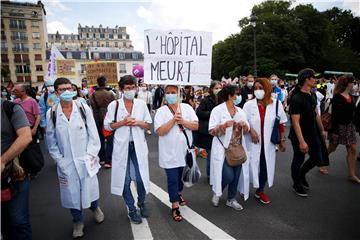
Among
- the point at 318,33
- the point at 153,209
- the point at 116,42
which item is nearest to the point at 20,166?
the point at 153,209

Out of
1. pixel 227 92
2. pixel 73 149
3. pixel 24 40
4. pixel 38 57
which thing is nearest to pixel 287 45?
pixel 227 92

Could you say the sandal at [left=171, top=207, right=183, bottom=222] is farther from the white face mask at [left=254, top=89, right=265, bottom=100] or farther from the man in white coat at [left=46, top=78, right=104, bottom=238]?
the white face mask at [left=254, top=89, right=265, bottom=100]

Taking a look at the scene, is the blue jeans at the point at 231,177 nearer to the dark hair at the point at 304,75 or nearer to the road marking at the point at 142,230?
the road marking at the point at 142,230

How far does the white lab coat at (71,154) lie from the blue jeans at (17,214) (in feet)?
1.96

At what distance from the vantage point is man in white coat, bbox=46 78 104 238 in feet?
11.0

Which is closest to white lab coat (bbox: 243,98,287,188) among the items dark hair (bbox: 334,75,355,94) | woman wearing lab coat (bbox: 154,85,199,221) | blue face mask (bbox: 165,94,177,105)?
woman wearing lab coat (bbox: 154,85,199,221)

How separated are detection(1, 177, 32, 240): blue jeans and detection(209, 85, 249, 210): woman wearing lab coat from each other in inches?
95.8

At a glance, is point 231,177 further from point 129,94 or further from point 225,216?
point 129,94

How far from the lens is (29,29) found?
2707 inches

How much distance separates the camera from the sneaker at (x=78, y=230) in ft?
11.3

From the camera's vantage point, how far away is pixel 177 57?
4012 mm

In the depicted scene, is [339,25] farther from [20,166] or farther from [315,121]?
[20,166]

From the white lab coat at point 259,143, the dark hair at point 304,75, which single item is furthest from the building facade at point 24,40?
the dark hair at point 304,75

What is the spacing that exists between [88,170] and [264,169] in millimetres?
2653
